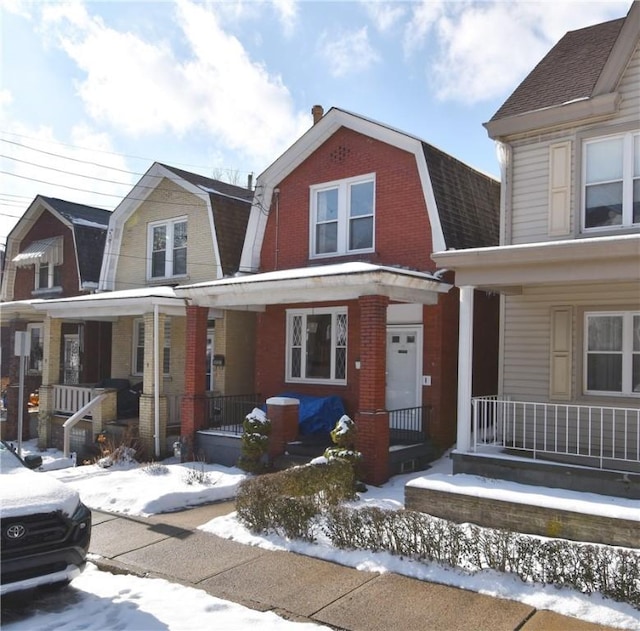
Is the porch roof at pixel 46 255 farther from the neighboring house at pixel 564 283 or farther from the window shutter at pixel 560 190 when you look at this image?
the window shutter at pixel 560 190

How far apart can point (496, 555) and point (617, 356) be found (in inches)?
221

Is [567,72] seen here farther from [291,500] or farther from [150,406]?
[150,406]

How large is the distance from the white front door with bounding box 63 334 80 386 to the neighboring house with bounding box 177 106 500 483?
7.96 metres

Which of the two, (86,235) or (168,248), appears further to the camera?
(86,235)

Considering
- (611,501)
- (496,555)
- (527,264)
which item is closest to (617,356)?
(527,264)

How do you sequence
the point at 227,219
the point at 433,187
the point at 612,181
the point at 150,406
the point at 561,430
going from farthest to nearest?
the point at 227,219 < the point at 150,406 < the point at 433,187 < the point at 561,430 < the point at 612,181

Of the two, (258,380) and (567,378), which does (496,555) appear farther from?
(258,380)

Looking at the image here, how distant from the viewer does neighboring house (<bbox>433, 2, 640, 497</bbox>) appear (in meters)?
9.61

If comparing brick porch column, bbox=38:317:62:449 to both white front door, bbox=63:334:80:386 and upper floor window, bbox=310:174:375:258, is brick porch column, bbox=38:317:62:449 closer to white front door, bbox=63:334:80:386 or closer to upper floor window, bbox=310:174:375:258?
white front door, bbox=63:334:80:386

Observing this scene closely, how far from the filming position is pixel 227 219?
54.4 feet

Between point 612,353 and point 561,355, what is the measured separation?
796 millimetres

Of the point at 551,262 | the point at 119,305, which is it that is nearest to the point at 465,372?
the point at 551,262

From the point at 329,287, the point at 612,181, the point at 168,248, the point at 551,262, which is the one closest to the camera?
the point at 551,262

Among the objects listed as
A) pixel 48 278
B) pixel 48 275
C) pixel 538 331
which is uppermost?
pixel 48 275
